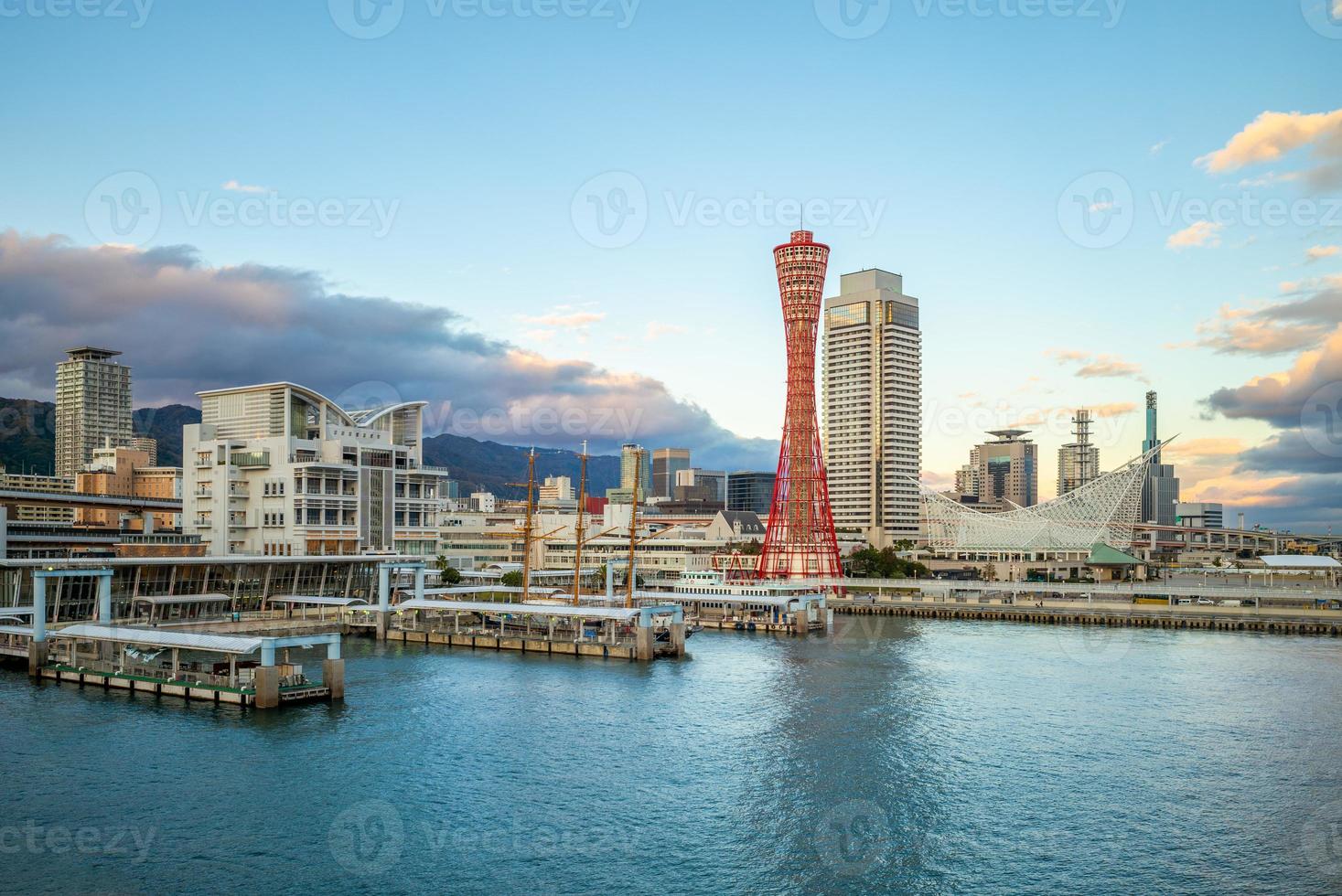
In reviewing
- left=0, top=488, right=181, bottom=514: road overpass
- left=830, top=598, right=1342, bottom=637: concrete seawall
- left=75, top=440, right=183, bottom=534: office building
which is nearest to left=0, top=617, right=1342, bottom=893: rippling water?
left=830, top=598, right=1342, bottom=637: concrete seawall

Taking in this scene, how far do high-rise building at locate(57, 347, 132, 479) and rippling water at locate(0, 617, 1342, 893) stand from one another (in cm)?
15673

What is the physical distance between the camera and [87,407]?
172000 millimetres

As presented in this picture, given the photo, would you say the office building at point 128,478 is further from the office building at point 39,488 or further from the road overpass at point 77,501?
the road overpass at point 77,501

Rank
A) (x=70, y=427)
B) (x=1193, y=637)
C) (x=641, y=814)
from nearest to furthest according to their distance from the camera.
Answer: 1. (x=641, y=814)
2. (x=1193, y=637)
3. (x=70, y=427)

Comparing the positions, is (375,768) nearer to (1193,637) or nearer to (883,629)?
(883,629)

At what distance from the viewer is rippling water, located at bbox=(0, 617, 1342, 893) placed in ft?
59.0

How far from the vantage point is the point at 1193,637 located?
5278 cm

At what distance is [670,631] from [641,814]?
2281cm

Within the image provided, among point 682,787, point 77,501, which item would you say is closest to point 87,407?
point 77,501

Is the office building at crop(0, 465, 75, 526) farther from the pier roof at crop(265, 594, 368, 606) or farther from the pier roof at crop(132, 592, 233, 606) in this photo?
the pier roof at crop(132, 592, 233, 606)

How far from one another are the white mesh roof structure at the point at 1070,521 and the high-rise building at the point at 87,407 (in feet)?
453

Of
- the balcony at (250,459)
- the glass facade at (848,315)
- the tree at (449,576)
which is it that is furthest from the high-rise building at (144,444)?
the tree at (449,576)

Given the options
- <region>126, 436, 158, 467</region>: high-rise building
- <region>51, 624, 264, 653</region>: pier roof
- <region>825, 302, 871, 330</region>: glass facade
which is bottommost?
<region>51, 624, 264, 653</region>: pier roof

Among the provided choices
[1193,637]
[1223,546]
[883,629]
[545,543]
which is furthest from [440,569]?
[1223,546]
